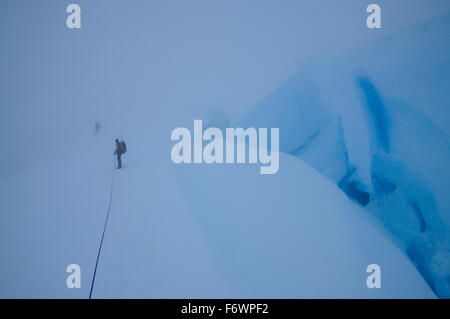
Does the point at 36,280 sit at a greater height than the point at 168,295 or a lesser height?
greater

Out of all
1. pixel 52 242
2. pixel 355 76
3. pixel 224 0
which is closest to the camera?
pixel 52 242

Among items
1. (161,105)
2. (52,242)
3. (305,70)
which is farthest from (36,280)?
(305,70)

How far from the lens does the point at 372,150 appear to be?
3232mm

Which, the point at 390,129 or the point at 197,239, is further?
the point at 390,129

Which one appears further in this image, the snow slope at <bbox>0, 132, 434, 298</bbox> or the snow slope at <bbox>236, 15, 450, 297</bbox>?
the snow slope at <bbox>236, 15, 450, 297</bbox>

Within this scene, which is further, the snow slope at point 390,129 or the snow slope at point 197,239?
the snow slope at point 390,129

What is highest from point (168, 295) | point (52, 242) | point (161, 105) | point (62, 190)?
point (161, 105)

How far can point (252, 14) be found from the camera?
7.38ft

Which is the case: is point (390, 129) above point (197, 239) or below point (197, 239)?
above

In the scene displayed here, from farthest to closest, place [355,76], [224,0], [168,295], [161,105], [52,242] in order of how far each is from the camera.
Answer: [355,76]
[161,105]
[224,0]
[52,242]
[168,295]
